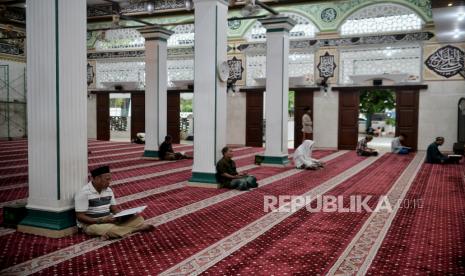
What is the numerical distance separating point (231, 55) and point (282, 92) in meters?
4.33

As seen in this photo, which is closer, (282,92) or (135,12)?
(282,92)

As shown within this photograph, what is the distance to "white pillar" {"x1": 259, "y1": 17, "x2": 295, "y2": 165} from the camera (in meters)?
7.34

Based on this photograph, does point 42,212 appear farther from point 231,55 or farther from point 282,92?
point 231,55

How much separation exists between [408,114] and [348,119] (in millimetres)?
1308

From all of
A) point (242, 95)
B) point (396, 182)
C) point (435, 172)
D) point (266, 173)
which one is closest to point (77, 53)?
point (266, 173)

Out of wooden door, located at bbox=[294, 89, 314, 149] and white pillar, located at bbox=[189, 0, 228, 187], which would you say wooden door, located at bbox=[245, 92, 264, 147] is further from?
white pillar, located at bbox=[189, 0, 228, 187]

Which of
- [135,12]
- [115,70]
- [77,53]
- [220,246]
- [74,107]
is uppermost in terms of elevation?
[135,12]

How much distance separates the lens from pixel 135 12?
37.0 ft

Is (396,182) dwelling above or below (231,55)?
below

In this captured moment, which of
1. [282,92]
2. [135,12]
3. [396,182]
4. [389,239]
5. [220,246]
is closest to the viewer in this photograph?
[220,246]

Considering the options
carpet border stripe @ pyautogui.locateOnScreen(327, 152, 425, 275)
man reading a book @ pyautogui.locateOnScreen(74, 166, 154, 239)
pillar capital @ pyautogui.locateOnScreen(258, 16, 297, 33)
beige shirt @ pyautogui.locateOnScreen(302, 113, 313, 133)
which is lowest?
carpet border stripe @ pyautogui.locateOnScreen(327, 152, 425, 275)

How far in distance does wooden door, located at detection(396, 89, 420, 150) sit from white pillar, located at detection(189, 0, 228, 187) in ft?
18.9

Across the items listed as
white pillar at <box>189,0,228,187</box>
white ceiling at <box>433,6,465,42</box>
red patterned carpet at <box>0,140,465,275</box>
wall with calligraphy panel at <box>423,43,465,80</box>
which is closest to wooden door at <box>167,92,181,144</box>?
wall with calligraphy panel at <box>423,43,465,80</box>

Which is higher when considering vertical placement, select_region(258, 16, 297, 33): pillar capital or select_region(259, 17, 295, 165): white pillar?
select_region(258, 16, 297, 33): pillar capital
